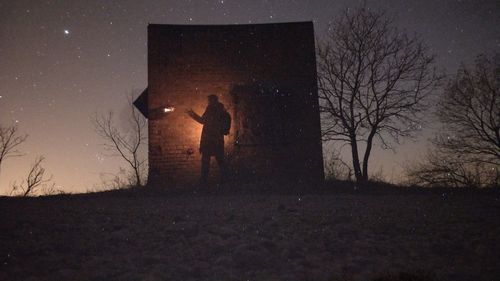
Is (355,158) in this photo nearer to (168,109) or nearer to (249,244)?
(168,109)

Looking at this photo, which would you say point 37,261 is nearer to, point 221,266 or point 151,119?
point 221,266

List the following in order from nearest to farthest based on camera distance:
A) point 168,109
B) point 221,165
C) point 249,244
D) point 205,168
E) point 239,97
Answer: point 249,244 → point 205,168 → point 221,165 → point 168,109 → point 239,97

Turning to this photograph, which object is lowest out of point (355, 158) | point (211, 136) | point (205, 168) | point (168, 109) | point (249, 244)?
point (249, 244)

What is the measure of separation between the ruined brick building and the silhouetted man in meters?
1.06

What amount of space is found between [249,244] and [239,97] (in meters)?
8.29

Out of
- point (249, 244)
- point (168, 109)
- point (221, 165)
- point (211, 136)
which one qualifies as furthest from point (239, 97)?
point (249, 244)

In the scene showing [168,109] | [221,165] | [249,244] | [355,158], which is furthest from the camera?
[355,158]

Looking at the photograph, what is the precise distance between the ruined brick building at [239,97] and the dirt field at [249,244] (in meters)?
5.93

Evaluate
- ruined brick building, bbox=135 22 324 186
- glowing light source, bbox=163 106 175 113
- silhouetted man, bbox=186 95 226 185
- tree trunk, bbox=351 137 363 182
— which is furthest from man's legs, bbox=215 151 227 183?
tree trunk, bbox=351 137 363 182

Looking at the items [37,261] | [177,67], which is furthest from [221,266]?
[177,67]

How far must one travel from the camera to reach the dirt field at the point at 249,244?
8.79ft

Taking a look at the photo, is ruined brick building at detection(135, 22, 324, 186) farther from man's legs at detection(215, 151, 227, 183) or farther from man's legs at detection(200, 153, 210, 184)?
man's legs at detection(200, 153, 210, 184)

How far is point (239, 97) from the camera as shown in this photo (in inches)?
444

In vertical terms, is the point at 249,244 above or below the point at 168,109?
below
